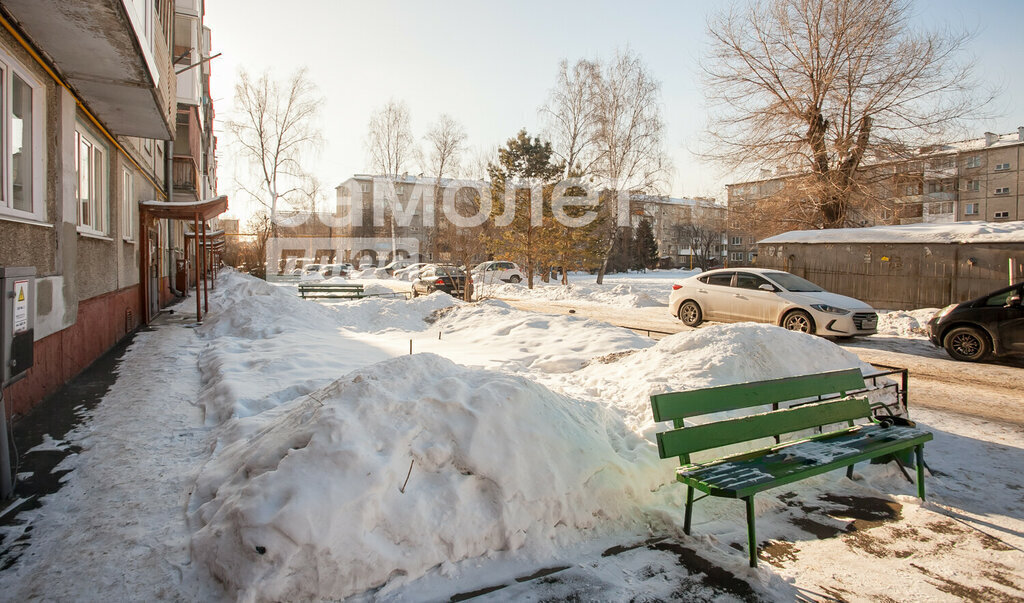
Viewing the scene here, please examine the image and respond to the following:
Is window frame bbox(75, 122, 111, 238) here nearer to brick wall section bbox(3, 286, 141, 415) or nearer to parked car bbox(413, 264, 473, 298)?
brick wall section bbox(3, 286, 141, 415)

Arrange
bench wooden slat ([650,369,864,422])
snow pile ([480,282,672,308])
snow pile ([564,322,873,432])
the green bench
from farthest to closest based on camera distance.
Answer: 1. snow pile ([480,282,672,308])
2. snow pile ([564,322,873,432])
3. bench wooden slat ([650,369,864,422])
4. the green bench

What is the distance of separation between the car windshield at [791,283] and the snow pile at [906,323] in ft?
7.14

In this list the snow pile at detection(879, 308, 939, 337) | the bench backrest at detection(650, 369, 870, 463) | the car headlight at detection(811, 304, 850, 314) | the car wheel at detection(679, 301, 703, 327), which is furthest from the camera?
the car wheel at detection(679, 301, 703, 327)

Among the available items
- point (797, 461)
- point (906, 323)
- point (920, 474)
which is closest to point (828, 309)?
point (906, 323)

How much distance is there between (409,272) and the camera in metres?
41.4

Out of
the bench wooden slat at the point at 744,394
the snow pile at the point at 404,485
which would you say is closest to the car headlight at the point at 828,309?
the bench wooden slat at the point at 744,394

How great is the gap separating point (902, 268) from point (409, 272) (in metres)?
31.6

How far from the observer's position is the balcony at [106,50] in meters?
5.07

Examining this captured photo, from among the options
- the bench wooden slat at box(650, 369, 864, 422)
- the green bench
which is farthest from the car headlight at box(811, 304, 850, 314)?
the green bench

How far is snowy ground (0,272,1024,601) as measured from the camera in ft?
8.87

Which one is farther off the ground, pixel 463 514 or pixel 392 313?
pixel 392 313

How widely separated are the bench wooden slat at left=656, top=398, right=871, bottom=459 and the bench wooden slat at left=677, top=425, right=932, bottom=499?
0.12 m

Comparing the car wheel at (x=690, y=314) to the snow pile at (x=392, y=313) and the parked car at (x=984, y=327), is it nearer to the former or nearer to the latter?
the parked car at (x=984, y=327)

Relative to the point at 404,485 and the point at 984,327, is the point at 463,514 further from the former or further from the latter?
the point at 984,327
